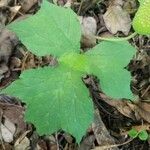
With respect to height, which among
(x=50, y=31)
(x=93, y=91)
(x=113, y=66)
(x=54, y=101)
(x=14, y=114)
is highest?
(x=50, y=31)

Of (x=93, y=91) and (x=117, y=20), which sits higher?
(x=117, y=20)

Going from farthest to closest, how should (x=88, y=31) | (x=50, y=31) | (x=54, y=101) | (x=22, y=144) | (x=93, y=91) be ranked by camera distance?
(x=88, y=31) → (x=93, y=91) → (x=22, y=144) → (x=50, y=31) → (x=54, y=101)

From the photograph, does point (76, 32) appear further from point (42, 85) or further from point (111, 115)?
point (111, 115)

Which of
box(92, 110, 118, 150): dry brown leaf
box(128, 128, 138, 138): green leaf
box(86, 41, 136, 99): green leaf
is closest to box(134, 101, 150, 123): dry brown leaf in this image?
box(128, 128, 138, 138): green leaf

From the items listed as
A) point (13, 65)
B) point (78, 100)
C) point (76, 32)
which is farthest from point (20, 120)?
point (76, 32)

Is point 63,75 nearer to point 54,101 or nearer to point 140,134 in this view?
point 54,101

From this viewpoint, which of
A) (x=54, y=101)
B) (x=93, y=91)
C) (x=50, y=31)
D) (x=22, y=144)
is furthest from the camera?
(x=93, y=91)

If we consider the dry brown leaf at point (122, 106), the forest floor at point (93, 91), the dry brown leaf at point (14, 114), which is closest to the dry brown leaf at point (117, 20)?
the forest floor at point (93, 91)

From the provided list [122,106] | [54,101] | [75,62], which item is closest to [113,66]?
[75,62]
